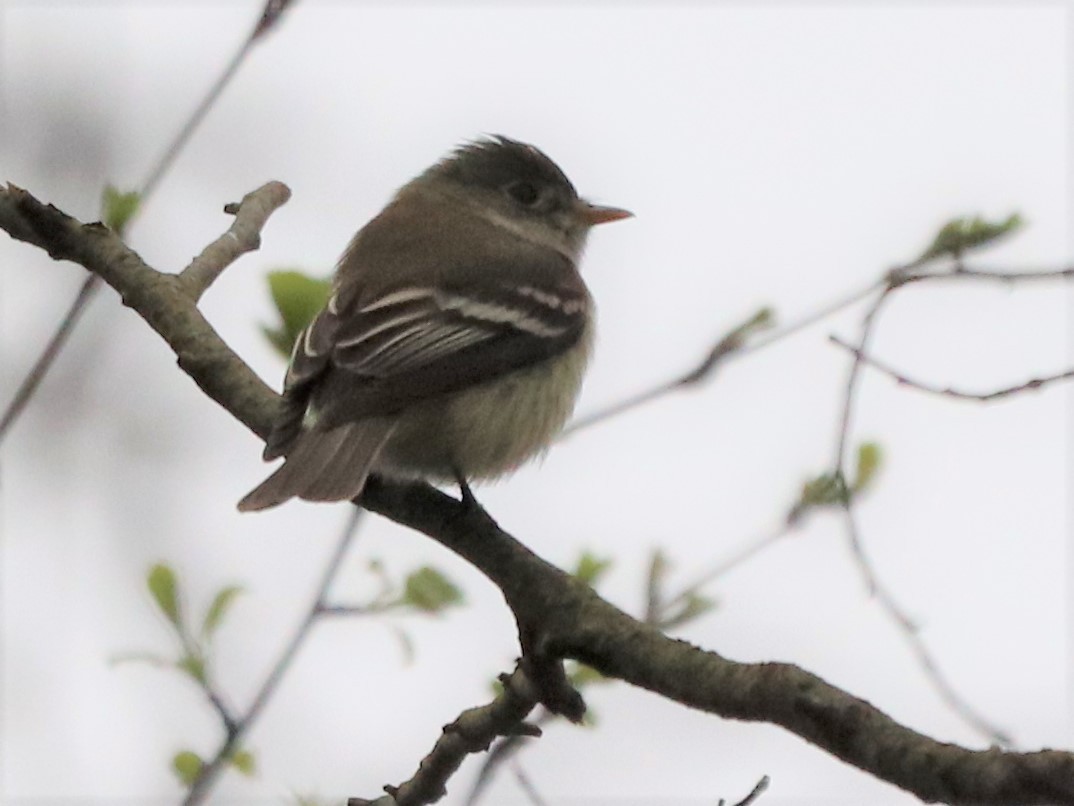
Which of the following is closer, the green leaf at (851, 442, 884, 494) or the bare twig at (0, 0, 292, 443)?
the bare twig at (0, 0, 292, 443)

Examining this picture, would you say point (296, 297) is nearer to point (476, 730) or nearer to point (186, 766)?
point (186, 766)

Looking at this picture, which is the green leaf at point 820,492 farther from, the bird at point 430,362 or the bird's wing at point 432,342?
the bird's wing at point 432,342

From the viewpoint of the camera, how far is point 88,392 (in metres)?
6.26

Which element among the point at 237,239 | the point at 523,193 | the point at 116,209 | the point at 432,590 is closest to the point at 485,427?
the point at 432,590

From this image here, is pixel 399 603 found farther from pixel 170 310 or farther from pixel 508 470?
pixel 170 310

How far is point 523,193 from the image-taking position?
22.9 feet

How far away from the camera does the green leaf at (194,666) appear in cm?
455

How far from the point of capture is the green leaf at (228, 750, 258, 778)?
185 inches

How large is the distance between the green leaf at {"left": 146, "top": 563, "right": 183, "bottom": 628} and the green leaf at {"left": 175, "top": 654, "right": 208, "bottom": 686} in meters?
0.31

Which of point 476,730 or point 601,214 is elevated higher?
point 601,214

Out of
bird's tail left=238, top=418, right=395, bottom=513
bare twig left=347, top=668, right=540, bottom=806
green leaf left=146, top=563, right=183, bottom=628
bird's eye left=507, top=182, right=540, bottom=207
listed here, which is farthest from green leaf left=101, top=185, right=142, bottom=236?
bird's eye left=507, top=182, right=540, bottom=207

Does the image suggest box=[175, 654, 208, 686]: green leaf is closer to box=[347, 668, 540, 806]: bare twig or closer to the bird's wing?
the bird's wing

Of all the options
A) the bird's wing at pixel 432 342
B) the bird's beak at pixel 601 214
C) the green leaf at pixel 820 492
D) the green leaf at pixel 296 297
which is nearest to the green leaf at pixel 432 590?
the bird's wing at pixel 432 342

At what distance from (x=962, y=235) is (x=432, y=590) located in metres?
1.84
